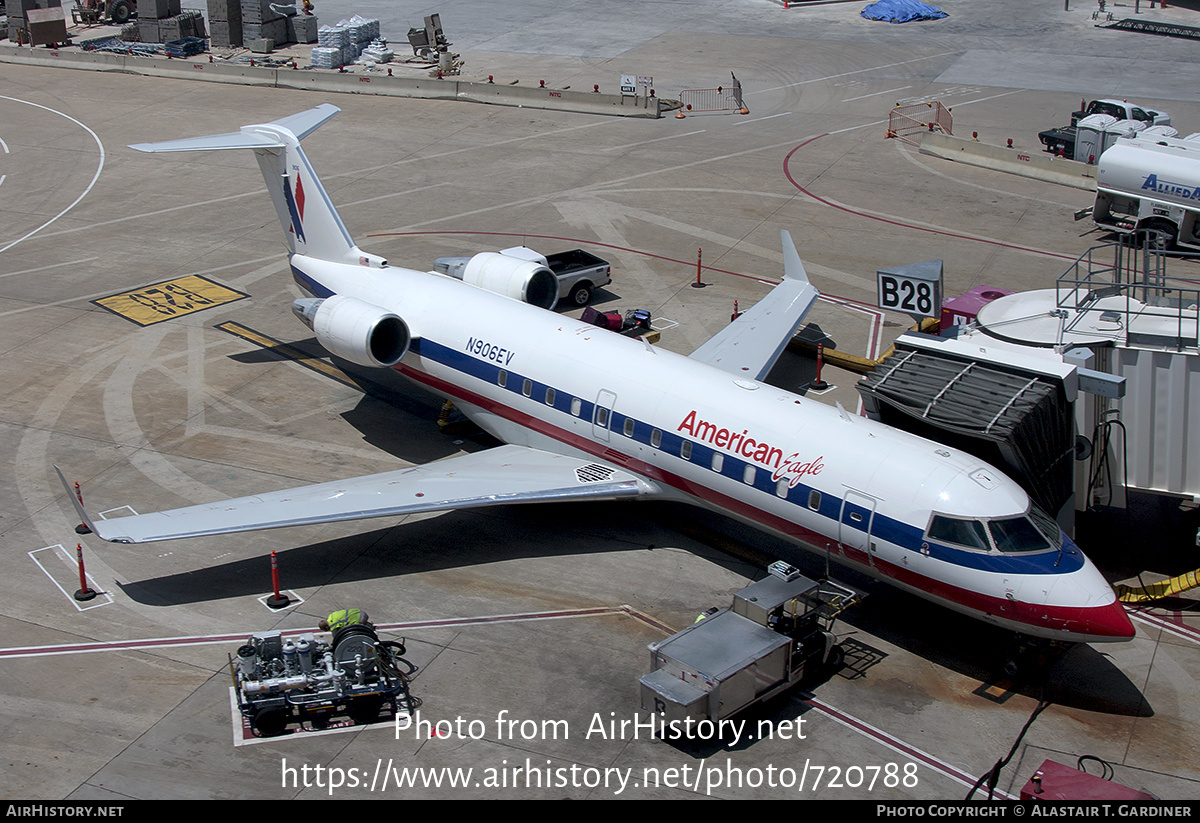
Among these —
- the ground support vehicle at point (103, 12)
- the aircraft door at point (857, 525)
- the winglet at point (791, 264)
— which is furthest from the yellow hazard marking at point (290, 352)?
the ground support vehicle at point (103, 12)

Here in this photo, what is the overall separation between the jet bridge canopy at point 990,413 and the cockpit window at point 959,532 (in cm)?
200

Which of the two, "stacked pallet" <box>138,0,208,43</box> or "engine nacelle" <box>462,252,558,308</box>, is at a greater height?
"stacked pallet" <box>138,0,208,43</box>

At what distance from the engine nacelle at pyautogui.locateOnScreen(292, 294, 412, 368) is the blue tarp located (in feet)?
172

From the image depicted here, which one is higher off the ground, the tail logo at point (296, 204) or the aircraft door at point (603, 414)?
the tail logo at point (296, 204)

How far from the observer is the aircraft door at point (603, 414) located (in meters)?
23.7

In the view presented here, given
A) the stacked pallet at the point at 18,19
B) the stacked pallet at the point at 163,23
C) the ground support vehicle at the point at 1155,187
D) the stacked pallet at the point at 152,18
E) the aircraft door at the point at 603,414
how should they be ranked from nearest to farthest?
the aircraft door at the point at 603,414 → the ground support vehicle at the point at 1155,187 → the stacked pallet at the point at 163,23 → the stacked pallet at the point at 152,18 → the stacked pallet at the point at 18,19

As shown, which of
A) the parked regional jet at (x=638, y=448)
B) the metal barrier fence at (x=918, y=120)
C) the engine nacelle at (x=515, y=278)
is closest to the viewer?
the parked regional jet at (x=638, y=448)

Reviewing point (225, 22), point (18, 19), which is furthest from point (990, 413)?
point (18, 19)

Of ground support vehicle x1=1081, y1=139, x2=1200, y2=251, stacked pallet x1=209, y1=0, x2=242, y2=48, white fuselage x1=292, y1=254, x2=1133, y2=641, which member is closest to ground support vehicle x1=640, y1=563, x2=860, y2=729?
white fuselage x1=292, y1=254, x2=1133, y2=641

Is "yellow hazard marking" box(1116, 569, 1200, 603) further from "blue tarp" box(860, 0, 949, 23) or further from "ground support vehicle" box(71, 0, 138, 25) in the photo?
"ground support vehicle" box(71, 0, 138, 25)

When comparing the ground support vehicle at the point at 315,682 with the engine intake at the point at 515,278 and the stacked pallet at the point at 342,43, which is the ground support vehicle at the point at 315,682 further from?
the stacked pallet at the point at 342,43

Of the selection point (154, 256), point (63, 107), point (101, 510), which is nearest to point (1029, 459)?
point (101, 510)

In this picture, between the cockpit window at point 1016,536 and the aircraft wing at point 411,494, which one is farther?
the aircraft wing at point 411,494

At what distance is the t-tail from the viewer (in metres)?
29.2
